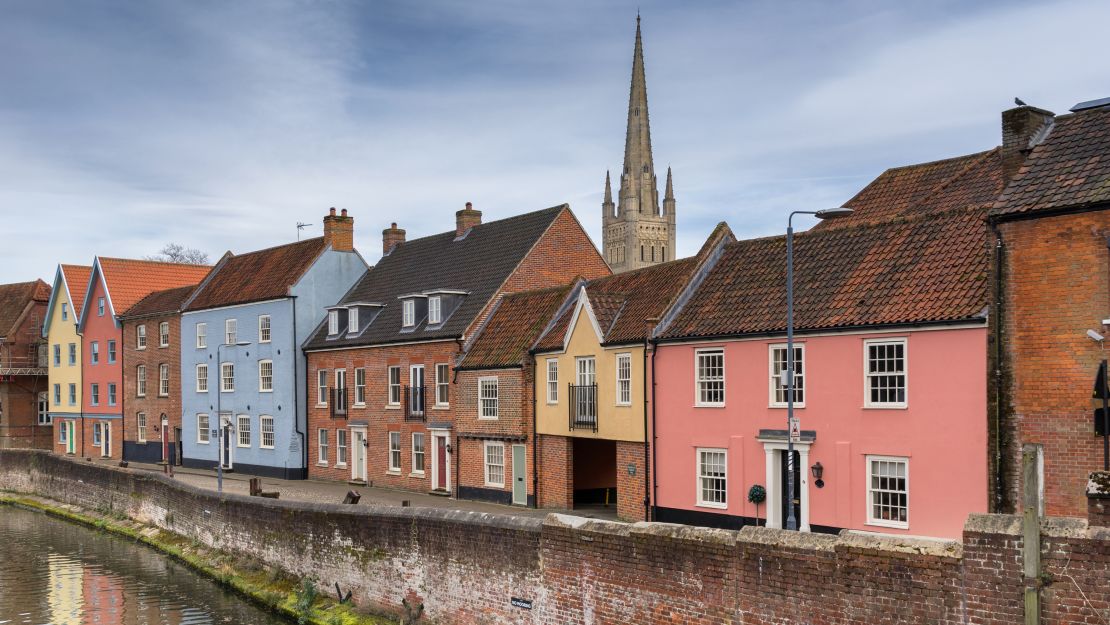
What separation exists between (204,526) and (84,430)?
32.7 m

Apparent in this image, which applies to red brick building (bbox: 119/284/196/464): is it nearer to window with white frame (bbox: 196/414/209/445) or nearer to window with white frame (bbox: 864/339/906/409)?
window with white frame (bbox: 196/414/209/445)

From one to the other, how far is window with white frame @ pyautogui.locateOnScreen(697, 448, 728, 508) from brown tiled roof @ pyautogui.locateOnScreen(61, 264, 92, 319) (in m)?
46.0

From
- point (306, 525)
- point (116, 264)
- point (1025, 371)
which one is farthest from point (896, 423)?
point (116, 264)

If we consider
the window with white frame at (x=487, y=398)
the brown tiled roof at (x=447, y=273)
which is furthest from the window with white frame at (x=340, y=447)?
the window with white frame at (x=487, y=398)

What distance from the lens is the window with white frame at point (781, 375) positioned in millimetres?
23906

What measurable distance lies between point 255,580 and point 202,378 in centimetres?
2528

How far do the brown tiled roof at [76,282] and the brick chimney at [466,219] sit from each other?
93.4ft

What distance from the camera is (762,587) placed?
1459 cm

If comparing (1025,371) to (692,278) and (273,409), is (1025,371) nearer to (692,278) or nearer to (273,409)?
(692,278)

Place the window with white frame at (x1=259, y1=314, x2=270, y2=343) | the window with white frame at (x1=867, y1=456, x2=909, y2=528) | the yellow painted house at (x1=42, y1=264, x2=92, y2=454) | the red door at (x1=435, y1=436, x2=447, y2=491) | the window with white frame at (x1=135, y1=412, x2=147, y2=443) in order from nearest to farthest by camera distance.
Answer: the window with white frame at (x1=867, y1=456, x2=909, y2=528) < the red door at (x1=435, y1=436, x2=447, y2=491) < the window with white frame at (x1=259, y1=314, x2=270, y2=343) < the window with white frame at (x1=135, y1=412, x2=147, y2=443) < the yellow painted house at (x1=42, y1=264, x2=92, y2=454)

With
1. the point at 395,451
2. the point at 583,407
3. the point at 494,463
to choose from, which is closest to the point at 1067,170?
the point at 583,407

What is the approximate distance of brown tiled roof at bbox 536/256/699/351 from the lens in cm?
2828

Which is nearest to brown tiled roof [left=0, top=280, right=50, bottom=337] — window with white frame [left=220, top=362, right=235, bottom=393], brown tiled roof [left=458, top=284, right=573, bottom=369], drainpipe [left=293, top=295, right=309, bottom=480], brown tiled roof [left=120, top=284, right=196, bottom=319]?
brown tiled roof [left=120, top=284, right=196, bottom=319]

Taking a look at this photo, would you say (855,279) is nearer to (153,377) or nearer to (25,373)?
(153,377)
